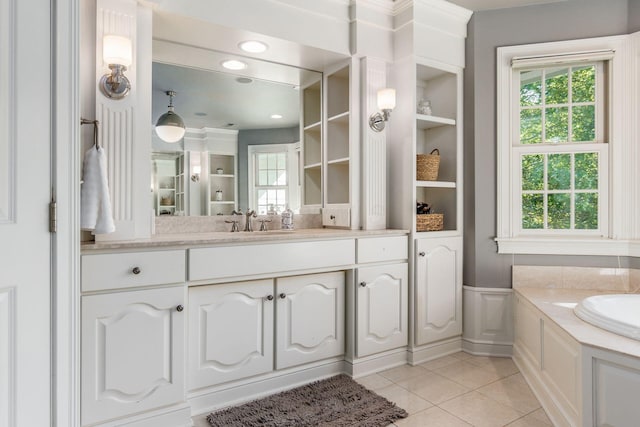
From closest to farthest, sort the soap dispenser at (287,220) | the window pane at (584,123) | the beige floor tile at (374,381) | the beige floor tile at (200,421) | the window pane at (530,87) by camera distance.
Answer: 1. the beige floor tile at (200,421)
2. the beige floor tile at (374,381)
3. the soap dispenser at (287,220)
4. the window pane at (584,123)
5. the window pane at (530,87)

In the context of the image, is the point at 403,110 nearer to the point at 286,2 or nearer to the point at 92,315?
the point at 286,2

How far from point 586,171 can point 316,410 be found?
2.51 metres

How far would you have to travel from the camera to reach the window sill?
2.75 meters

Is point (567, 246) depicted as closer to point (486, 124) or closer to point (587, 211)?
point (587, 211)

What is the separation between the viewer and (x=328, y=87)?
121 inches

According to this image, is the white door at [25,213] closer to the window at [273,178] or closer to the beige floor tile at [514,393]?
the window at [273,178]

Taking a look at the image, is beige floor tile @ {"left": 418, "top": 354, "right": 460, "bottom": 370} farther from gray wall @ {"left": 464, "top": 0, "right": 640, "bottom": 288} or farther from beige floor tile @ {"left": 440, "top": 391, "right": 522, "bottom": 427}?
gray wall @ {"left": 464, "top": 0, "right": 640, "bottom": 288}

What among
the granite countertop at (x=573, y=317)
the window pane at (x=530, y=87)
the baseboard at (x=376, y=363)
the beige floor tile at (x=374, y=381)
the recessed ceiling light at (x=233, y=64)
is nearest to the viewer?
the granite countertop at (x=573, y=317)

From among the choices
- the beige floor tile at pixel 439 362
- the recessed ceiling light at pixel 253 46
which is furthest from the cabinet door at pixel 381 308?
the recessed ceiling light at pixel 253 46

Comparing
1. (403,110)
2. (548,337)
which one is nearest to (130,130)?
(403,110)

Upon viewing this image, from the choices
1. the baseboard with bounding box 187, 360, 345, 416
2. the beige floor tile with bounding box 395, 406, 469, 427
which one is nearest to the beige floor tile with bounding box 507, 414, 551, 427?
the beige floor tile with bounding box 395, 406, 469, 427

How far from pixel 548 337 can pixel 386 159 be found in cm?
153

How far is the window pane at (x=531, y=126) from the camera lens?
117 inches

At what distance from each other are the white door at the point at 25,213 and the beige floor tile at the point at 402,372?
1.91m
